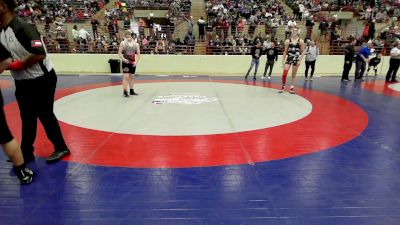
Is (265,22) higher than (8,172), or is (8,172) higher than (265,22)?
(265,22)

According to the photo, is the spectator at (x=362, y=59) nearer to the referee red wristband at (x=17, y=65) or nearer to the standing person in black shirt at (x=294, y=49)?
the standing person in black shirt at (x=294, y=49)

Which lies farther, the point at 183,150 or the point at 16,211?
the point at 183,150

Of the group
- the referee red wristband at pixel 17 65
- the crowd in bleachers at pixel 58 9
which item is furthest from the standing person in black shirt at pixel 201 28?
the referee red wristband at pixel 17 65

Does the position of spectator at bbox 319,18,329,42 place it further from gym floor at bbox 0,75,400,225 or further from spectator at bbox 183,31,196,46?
gym floor at bbox 0,75,400,225

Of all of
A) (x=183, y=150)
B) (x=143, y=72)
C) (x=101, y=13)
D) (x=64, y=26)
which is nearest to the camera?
(x=183, y=150)

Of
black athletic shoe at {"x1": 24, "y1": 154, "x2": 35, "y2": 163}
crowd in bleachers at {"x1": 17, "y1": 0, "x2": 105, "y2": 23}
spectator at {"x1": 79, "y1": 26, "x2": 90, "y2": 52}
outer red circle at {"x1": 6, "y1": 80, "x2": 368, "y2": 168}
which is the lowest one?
outer red circle at {"x1": 6, "y1": 80, "x2": 368, "y2": 168}

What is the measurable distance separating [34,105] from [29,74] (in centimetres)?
39

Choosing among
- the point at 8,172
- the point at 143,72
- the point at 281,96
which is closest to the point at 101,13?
→ the point at 143,72

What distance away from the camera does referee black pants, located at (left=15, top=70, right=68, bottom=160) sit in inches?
143

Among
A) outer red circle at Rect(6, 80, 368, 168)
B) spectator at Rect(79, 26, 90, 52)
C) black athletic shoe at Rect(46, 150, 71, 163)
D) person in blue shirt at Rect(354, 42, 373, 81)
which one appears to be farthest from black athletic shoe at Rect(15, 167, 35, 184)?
spectator at Rect(79, 26, 90, 52)

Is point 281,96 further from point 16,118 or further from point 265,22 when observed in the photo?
point 265,22

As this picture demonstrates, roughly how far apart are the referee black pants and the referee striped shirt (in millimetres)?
96

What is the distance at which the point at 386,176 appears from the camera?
144 inches

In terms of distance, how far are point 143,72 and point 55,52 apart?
187 inches
